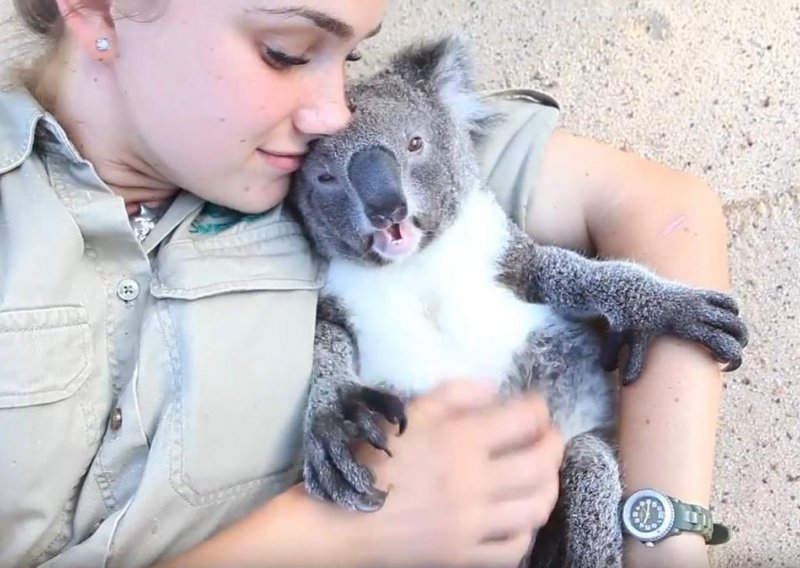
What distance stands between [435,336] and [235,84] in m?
0.49

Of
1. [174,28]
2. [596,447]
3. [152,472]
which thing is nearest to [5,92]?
[174,28]

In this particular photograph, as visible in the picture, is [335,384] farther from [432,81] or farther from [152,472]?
[432,81]

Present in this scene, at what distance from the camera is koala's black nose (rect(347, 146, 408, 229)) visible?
1356 mm

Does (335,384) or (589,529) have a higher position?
(335,384)

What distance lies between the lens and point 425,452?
1.39m

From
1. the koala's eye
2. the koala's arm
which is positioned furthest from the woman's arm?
the koala's arm

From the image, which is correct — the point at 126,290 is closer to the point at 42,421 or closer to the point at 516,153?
the point at 42,421

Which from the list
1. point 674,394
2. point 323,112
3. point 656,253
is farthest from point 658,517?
point 323,112

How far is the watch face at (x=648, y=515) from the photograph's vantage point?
1.41 meters

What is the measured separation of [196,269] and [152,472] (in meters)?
0.29

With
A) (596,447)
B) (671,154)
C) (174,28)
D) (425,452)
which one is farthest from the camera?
(671,154)

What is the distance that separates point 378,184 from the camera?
4.51ft

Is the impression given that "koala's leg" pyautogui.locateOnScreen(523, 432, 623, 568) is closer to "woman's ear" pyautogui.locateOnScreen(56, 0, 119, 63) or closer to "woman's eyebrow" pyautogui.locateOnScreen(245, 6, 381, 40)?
"woman's eyebrow" pyautogui.locateOnScreen(245, 6, 381, 40)

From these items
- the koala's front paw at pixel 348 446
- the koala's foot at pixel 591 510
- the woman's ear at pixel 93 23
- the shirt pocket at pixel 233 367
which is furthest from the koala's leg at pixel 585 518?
the woman's ear at pixel 93 23
